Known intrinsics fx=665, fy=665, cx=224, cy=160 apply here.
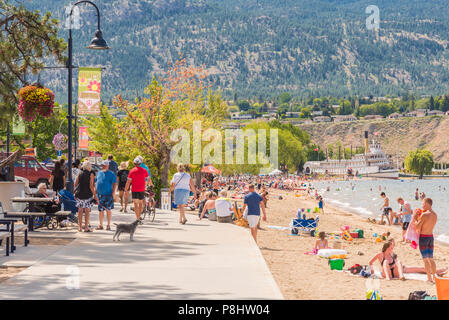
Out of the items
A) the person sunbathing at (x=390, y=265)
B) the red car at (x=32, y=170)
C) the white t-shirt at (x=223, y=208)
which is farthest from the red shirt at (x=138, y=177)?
the red car at (x=32, y=170)

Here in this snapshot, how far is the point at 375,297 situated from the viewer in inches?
382

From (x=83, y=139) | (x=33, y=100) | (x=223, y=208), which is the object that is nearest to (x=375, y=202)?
(x=83, y=139)

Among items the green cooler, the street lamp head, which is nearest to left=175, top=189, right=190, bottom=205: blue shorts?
the street lamp head

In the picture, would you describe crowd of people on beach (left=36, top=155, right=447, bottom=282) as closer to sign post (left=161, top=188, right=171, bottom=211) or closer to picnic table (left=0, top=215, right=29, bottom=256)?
picnic table (left=0, top=215, right=29, bottom=256)

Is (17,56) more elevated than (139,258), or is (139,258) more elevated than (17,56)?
(17,56)

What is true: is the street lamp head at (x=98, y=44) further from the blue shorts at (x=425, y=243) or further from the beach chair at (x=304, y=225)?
the beach chair at (x=304, y=225)

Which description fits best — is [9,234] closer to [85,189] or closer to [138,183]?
[85,189]

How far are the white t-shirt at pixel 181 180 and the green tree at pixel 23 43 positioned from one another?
4478mm

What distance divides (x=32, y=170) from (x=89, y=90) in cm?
1223

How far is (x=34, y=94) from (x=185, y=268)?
6.47 meters

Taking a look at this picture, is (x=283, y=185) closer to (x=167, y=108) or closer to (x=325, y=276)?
(x=167, y=108)

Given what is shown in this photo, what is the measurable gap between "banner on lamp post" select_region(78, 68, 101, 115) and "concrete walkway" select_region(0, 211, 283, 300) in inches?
198
